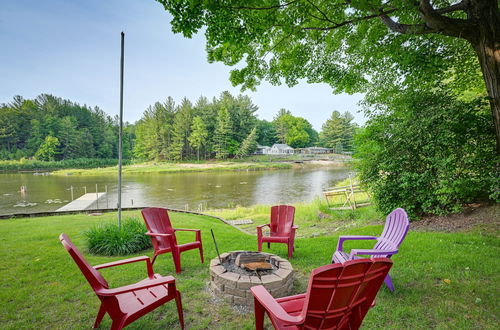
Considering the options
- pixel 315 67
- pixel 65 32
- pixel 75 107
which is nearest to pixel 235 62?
pixel 315 67

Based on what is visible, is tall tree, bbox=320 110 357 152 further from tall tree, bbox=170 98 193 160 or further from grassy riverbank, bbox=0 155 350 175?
tall tree, bbox=170 98 193 160

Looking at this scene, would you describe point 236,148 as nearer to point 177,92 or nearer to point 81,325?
point 177,92

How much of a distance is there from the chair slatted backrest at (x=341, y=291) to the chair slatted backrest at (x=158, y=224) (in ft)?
9.06

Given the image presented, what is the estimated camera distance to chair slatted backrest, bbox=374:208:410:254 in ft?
9.45

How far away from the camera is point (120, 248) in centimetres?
445

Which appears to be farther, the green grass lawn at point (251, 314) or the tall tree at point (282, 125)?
the tall tree at point (282, 125)

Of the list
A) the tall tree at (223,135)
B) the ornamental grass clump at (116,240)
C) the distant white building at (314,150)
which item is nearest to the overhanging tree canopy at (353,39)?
the ornamental grass clump at (116,240)

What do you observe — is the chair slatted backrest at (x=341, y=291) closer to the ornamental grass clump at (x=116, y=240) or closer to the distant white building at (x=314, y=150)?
the ornamental grass clump at (x=116, y=240)

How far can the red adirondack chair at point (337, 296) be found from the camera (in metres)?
1.42

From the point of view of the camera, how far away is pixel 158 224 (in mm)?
4109

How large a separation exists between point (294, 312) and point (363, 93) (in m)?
6.98

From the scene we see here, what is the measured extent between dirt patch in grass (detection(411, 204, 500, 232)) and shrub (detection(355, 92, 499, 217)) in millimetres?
192

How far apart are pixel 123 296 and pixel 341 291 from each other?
1956mm

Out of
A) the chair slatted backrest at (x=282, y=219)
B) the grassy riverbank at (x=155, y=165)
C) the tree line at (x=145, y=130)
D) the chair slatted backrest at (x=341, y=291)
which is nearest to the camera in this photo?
the chair slatted backrest at (x=341, y=291)
